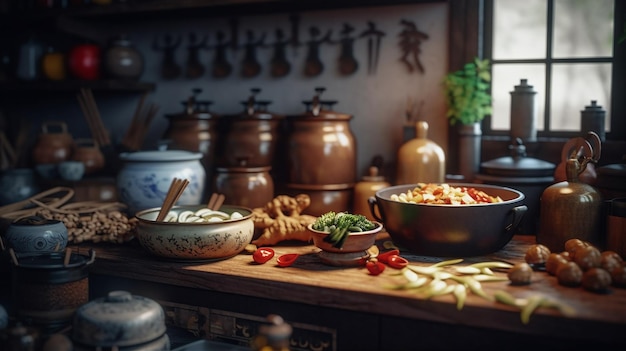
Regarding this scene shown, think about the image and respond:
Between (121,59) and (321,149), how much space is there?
1222 millimetres

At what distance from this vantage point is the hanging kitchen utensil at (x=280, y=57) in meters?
3.05

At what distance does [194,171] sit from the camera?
262 cm

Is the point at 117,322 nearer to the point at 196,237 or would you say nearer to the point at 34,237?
the point at 196,237

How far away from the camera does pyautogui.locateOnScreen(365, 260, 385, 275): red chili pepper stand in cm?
190

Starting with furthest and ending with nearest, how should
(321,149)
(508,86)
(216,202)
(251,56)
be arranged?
(251,56) < (508,86) < (321,149) < (216,202)

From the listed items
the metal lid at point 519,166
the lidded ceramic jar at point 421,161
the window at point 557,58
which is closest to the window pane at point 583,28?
the window at point 557,58

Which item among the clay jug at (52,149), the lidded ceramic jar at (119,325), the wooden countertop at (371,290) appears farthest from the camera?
the clay jug at (52,149)

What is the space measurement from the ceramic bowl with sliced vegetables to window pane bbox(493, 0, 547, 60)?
1433 millimetres

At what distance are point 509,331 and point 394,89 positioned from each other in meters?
1.49

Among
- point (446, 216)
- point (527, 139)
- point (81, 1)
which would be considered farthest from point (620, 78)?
point (81, 1)

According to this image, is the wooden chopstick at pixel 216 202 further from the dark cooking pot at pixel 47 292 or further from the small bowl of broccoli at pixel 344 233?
the dark cooking pot at pixel 47 292

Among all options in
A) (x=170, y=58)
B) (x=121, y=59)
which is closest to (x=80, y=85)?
(x=121, y=59)

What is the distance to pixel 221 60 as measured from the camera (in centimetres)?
318

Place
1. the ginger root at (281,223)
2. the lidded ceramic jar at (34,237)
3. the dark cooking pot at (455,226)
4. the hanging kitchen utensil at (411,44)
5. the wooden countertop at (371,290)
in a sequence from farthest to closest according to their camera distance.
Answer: the hanging kitchen utensil at (411,44)
the ginger root at (281,223)
the lidded ceramic jar at (34,237)
the dark cooking pot at (455,226)
the wooden countertop at (371,290)
